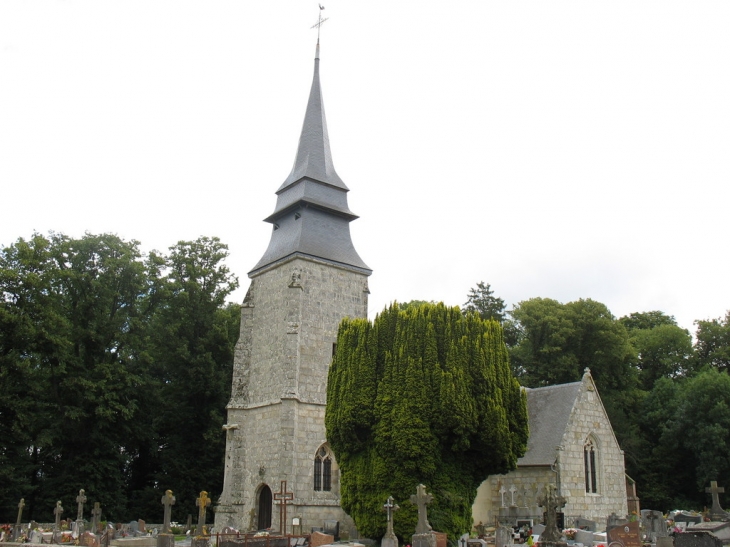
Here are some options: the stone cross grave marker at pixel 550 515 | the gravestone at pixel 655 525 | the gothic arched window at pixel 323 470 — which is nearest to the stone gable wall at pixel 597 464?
the gravestone at pixel 655 525

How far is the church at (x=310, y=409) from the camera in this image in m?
23.8

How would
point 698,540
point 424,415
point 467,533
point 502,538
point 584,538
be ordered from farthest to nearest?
point 584,538 < point 424,415 < point 467,533 < point 502,538 < point 698,540

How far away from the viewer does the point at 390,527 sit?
16.7 m

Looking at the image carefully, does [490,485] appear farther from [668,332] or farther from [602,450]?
[668,332]

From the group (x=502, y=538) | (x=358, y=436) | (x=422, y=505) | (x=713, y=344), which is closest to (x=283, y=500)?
(x=358, y=436)

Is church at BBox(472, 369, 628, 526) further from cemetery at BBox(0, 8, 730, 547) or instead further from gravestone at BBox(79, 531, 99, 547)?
gravestone at BBox(79, 531, 99, 547)

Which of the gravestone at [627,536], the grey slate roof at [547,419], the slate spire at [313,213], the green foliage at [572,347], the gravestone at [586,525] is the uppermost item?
the slate spire at [313,213]

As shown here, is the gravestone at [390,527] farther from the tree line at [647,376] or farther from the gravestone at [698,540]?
the tree line at [647,376]

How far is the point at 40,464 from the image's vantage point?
29.7m

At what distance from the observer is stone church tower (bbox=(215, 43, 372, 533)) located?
23.8 m

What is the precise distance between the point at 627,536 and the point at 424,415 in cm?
556

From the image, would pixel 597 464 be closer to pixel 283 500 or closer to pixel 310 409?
pixel 310 409

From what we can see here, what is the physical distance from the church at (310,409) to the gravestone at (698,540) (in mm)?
11111

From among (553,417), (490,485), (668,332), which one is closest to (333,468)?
(490,485)
